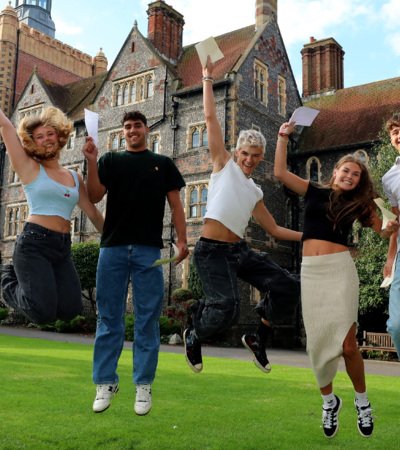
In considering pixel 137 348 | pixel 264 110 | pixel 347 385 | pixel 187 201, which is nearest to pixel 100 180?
pixel 137 348

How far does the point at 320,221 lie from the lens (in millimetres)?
4840

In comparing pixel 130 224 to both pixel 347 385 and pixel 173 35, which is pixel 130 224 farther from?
pixel 173 35

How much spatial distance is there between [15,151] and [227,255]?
2.12 meters

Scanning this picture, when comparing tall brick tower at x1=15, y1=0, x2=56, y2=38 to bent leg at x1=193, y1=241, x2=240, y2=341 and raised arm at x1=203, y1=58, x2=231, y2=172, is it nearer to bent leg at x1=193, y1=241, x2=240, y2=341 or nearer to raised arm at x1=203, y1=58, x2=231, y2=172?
raised arm at x1=203, y1=58, x2=231, y2=172

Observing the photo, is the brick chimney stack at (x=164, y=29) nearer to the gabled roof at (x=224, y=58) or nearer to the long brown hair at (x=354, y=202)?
the gabled roof at (x=224, y=58)

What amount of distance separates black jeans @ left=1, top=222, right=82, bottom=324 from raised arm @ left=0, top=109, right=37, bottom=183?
0.48 metres

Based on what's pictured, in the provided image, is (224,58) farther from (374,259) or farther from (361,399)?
(361,399)

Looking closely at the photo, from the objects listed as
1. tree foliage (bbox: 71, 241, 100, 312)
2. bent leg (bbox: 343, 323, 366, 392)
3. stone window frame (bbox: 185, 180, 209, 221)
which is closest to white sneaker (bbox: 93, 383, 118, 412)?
bent leg (bbox: 343, 323, 366, 392)

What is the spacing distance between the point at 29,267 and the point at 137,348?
1.21 m

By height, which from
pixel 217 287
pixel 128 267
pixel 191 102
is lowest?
pixel 217 287

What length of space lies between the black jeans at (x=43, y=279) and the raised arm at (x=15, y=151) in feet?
1.57

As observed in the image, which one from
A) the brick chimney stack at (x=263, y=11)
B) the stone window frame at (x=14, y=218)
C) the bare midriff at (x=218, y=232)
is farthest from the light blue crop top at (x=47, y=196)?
the stone window frame at (x=14, y=218)

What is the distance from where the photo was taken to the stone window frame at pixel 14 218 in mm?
31400

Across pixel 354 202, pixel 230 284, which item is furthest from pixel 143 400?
pixel 354 202
